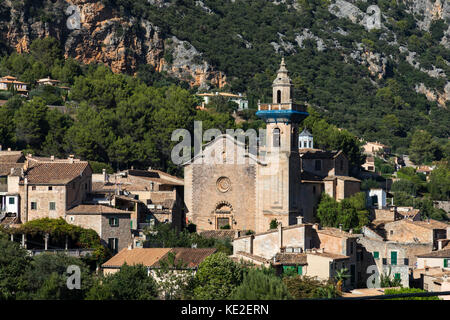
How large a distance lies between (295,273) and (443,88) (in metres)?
103

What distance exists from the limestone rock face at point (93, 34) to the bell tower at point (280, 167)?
179 ft

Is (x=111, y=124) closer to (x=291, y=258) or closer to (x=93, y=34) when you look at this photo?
(x=291, y=258)

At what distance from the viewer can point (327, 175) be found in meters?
60.2

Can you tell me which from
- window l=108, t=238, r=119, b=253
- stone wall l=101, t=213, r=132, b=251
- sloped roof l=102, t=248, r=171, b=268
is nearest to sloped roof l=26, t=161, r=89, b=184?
stone wall l=101, t=213, r=132, b=251

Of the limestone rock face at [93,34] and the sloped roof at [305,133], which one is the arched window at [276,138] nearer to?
the sloped roof at [305,133]

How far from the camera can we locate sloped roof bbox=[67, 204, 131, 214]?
1710 inches

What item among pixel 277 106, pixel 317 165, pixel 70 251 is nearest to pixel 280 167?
pixel 277 106

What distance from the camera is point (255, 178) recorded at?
53.9 meters

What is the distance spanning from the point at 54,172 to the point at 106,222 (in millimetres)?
4505

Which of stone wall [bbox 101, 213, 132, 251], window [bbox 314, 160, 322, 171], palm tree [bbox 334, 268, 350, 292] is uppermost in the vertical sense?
window [bbox 314, 160, 322, 171]

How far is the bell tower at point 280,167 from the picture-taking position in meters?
52.5

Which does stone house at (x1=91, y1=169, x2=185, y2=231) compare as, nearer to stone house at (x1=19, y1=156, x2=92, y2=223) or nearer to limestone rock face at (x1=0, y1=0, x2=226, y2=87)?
stone house at (x1=19, y1=156, x2=92, y2=223)

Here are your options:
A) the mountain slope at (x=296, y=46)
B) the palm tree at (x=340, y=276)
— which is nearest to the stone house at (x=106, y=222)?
the palm tree at (x=340, y=276)

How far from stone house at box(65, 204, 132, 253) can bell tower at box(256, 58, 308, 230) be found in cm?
1082
